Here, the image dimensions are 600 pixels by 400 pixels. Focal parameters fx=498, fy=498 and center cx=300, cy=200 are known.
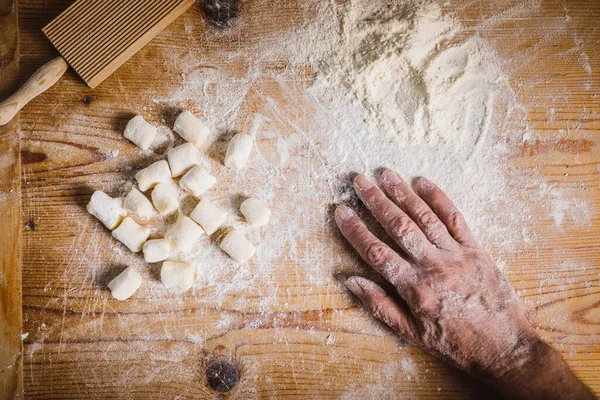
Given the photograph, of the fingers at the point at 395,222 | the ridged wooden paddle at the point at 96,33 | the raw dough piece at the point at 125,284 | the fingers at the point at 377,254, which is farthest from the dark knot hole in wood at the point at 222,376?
the ridged wooden paddle at the point at 96,33

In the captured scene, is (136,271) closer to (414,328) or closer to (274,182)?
(274,182)

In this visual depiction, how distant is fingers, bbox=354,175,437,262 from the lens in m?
1.73

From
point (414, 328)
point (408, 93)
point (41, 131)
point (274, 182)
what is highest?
point (408, 93)

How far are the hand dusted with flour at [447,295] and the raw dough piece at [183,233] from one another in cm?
52

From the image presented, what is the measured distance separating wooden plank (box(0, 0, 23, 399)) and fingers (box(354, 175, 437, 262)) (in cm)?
126

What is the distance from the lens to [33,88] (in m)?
1.76

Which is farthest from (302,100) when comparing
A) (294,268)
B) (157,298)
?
(157,298)

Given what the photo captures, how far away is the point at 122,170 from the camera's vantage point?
1.85m

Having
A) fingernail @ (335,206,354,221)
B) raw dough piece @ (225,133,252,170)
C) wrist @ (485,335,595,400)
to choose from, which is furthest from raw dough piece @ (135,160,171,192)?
wrist @ (485,335,595,400)

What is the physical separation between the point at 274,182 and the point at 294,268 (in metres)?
0.33

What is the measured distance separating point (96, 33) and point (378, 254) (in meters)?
1.27

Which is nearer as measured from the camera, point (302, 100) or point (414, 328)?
point (414, 328)

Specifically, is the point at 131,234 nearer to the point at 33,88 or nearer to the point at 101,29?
the point at 33,88

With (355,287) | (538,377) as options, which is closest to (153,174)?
(355,287)
